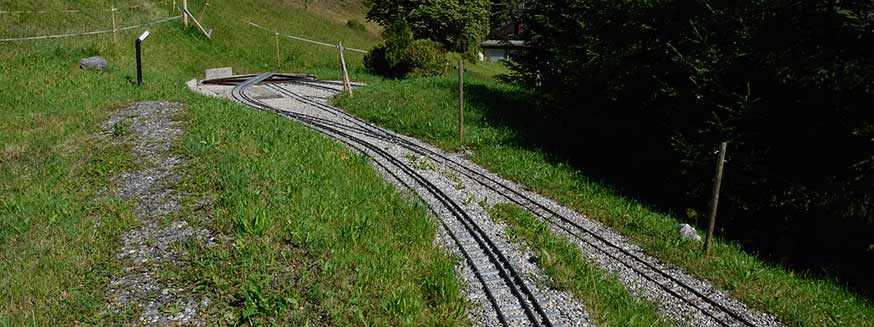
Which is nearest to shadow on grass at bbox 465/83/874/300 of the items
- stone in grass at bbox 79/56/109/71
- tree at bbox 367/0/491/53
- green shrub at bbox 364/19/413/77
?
green shrub at bbox 364/19/413/77

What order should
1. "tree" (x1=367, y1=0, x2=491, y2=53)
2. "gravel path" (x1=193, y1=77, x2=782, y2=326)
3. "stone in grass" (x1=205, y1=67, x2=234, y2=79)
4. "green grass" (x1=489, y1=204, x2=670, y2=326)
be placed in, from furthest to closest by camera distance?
"tree" (x1=367, y1=0, x2=491, y2=53)
"stone in grass" (x1=205, y1=67, x2=234, y2=79)
"gravel path" (x1=193, y1=77, x2=782, y2=326)
"green grass" (x1=489, y1=204, x2=670, y2=326)

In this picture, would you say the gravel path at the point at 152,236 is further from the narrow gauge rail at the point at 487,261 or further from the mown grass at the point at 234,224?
the narrow gauge rail at the point at 487,261

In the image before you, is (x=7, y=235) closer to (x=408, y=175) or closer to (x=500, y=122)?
(x=408, y=175)

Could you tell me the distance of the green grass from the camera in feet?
27.4

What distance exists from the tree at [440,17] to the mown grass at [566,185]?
22.9 metres

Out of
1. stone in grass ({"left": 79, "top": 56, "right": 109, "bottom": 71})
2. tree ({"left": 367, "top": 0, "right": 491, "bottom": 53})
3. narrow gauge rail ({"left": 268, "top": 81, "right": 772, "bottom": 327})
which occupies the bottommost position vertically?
narrow gauge rail ({"left": 268, "top": 81, "right": 772, "bottom": 327})

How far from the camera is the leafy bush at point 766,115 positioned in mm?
11055

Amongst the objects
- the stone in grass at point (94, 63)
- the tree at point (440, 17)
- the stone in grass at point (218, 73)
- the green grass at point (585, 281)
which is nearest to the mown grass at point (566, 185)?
the green grass at point (585, 281)

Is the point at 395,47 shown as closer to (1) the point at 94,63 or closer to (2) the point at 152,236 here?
(1) the point at 94,63

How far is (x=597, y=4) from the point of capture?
18656 mm

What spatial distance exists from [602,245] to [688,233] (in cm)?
198

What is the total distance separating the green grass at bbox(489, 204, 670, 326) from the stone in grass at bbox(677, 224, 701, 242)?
8.71 feet

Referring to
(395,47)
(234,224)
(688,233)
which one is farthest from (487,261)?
(395,47)

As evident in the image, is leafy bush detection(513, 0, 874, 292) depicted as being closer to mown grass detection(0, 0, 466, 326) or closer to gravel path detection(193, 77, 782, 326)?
gravel path detection(193, 77, 782, 326)
